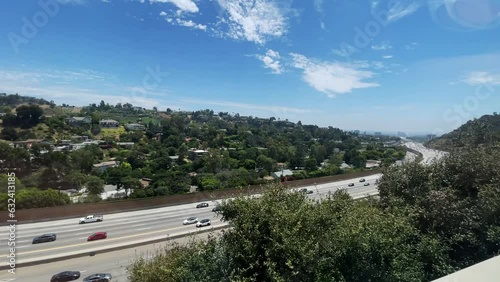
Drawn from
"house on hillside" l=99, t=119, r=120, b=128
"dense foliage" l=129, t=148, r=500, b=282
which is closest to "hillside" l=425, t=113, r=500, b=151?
"dense foliage" l=129, t=148, r=500, b=282

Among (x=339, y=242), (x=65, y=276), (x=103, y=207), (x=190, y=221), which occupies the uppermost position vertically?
(x=339, y=242)

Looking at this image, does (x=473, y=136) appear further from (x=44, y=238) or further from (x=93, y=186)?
(x=93, y=186)

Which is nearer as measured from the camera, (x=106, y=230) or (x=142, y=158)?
(x=106, y=230)

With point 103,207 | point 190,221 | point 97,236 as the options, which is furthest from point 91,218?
point 190,221

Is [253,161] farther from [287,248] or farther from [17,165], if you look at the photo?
[287,248]

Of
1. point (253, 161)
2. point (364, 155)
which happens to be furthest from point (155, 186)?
point (364, 155)

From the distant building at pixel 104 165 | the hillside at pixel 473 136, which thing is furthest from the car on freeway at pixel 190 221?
the distant building at pixel 104 165
